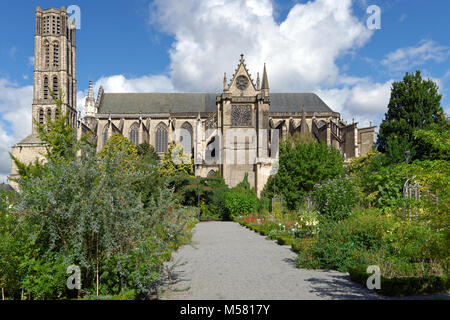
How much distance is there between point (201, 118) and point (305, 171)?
25.3 meters

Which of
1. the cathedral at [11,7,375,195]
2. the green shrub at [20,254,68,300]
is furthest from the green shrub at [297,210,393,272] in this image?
the cathedral at [11,7,375,195]

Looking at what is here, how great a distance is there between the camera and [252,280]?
841 cm

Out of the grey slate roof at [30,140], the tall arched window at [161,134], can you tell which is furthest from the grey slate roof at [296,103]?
the grey slate roof at [30,140]

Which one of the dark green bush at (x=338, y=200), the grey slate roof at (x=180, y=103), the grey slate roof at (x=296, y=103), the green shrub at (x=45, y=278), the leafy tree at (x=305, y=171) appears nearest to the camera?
the green shrub at (x=45, y=278)

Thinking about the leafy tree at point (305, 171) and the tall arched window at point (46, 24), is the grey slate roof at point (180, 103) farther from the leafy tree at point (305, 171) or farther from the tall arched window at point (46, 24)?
the leafy tree at point (305, 171)

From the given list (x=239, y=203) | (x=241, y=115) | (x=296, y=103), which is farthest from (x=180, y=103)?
(x=239, y=203)

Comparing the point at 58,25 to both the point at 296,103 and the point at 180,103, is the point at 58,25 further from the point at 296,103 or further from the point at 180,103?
the point at 296,103

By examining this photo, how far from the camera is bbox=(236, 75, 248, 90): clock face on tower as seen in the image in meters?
47.7

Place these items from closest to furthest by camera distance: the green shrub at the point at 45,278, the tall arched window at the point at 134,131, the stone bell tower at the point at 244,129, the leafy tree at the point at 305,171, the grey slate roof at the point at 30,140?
the green shrub at the point at 45,278, the leafy tree at the point at 305,171, the stone bell tower at the point at 244,129, the grey slate roof at the point at 30,140, the tall arched window at the point at 134,131

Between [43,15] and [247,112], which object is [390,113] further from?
[43,15]

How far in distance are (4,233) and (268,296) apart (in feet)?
16.8

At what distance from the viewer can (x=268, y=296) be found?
692 centimetres

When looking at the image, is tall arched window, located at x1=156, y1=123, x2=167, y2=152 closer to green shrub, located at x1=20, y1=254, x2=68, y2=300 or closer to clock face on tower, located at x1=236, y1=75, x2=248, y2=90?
clock face on tower, located at x1=236, y1=75, x2=248, y2=90

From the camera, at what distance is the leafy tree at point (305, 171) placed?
30516mm
